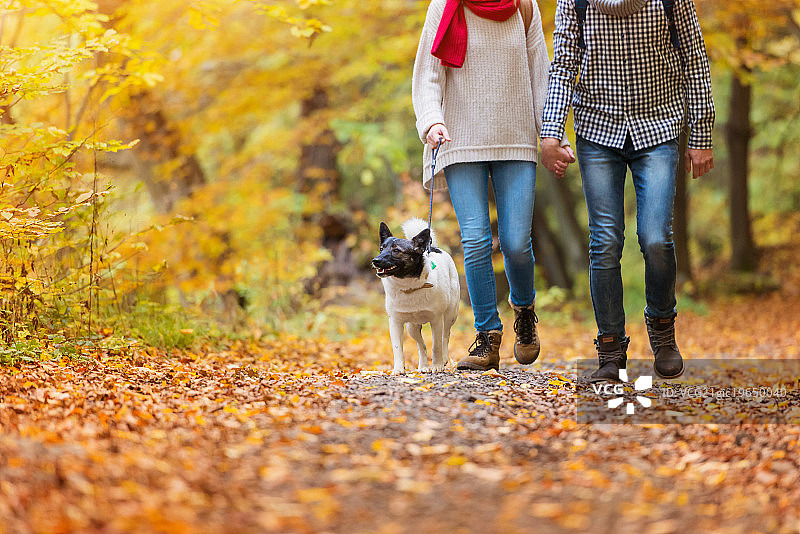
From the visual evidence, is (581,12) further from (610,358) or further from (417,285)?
(610,358)

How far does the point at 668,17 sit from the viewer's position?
13.4ft

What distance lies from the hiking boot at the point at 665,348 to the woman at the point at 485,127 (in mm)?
687

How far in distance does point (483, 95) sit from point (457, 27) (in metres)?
0.42

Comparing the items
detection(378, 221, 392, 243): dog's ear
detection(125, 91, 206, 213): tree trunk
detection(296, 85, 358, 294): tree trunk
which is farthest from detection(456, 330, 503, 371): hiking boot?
detection(125, 91, 206, 213): tree trunk

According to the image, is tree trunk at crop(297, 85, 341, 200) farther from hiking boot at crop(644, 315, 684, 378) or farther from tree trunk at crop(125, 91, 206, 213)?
hiking boot at crop(644, 315, 684, 378)

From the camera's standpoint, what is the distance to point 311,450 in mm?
2666

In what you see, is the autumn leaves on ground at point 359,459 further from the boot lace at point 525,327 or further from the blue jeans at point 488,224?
the blue jeans at point 488,224

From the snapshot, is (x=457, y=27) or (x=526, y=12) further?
(x=526, y=12)

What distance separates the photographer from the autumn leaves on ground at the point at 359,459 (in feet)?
7.09

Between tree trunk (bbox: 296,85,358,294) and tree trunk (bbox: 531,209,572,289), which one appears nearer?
tree trunk (bbox: 296,85,358,294)

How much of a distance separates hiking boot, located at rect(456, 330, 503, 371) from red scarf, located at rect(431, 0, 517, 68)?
1.59 metres

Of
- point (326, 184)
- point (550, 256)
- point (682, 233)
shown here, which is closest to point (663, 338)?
point (326, 184)

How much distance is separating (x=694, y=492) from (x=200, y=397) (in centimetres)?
223

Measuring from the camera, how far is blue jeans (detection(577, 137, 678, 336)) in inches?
158
